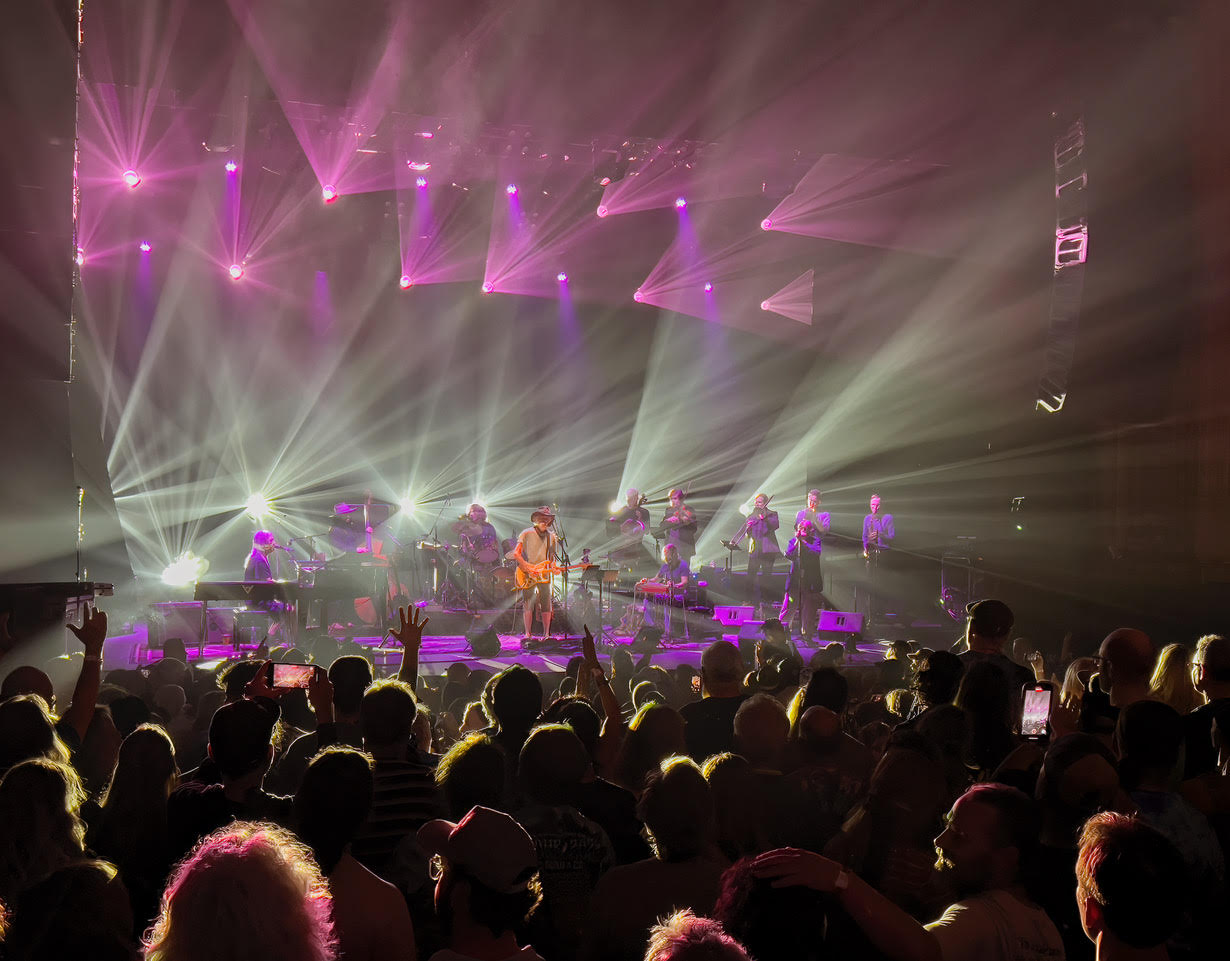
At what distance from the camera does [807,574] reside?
13.3m

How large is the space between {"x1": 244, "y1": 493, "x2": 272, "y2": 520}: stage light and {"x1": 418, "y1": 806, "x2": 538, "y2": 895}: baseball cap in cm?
1719

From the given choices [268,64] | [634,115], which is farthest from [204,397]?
[634,115]

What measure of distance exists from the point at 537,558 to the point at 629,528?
2371mm

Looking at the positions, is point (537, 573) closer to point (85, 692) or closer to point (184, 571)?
point (184, 571)

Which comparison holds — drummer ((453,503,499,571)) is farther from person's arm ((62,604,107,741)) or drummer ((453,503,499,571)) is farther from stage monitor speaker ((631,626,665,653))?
person's arm ((62,604,107,741))

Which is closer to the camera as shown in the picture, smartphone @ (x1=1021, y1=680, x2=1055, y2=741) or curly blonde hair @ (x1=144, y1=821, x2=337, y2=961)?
curly blonde hair @ (x1=144, y1=821, x2=337, y2=961)

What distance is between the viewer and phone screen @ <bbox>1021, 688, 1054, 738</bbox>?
12.6ft

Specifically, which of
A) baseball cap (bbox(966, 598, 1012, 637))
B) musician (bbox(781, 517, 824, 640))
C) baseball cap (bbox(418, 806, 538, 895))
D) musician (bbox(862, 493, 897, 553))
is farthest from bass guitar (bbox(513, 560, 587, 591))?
baseball cap (bbox(418, 806, 538, 895))

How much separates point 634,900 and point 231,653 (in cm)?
1009

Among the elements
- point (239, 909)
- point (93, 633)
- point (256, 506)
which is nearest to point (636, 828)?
point (239, 909)

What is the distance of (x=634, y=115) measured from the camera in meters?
10.4

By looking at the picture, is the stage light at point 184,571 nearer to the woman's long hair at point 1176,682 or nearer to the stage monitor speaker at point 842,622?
the stage monitor speaker at point 842,622

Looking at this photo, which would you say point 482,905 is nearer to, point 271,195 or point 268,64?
point 268,64

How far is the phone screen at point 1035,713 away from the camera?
3832mm
